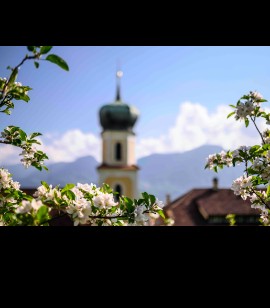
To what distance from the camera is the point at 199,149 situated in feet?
652

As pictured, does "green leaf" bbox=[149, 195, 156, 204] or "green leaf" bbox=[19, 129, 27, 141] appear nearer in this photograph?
"green leaf" bbox=[149, 195, 156, 204]

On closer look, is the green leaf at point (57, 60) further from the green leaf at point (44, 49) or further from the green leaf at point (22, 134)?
the green leaf at point (22, 134)

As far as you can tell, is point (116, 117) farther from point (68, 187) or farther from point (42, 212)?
point (42, 212)

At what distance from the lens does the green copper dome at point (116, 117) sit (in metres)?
30.0

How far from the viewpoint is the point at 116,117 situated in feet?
98.5

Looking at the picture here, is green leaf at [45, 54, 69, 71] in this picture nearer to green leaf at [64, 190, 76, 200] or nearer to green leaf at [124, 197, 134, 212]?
green leaf at [64, 190, 76, 200]

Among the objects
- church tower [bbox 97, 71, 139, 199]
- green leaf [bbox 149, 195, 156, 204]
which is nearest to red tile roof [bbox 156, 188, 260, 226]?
church tower [bbox 97, 71, 139, 199]

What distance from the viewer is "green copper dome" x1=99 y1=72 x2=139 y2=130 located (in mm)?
29984

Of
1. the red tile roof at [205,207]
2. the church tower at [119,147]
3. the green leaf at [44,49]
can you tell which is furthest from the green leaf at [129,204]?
the church tower at [119,147]

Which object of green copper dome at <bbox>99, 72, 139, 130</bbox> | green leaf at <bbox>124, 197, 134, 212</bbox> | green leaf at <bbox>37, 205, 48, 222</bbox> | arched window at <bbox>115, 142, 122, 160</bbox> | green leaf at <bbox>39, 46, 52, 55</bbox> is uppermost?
green copper dome at <bbox>99, 72, 139, 130</bbox>
